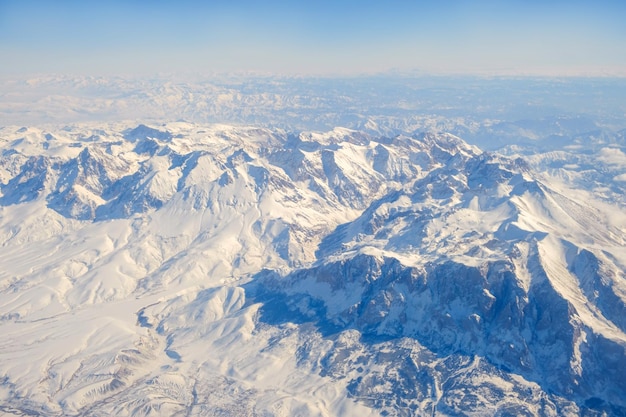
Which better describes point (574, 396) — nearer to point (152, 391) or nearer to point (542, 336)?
point (542, 336)

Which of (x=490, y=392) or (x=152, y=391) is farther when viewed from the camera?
(x=152, y=391)

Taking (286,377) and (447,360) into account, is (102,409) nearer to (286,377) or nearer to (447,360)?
(286,377)

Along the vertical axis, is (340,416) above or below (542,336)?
below

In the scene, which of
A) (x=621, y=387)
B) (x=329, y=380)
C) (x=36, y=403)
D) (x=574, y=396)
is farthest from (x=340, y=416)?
(x=36, y=403)

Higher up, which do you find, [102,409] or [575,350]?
[575,350]

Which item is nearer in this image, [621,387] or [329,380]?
[621,387]

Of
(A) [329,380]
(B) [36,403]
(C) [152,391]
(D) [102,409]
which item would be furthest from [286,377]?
(B) [36,403]

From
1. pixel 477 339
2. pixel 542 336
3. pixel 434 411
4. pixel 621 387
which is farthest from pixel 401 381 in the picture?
pixel 621 387

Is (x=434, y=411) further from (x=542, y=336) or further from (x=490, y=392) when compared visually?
(x=542, y=336)
